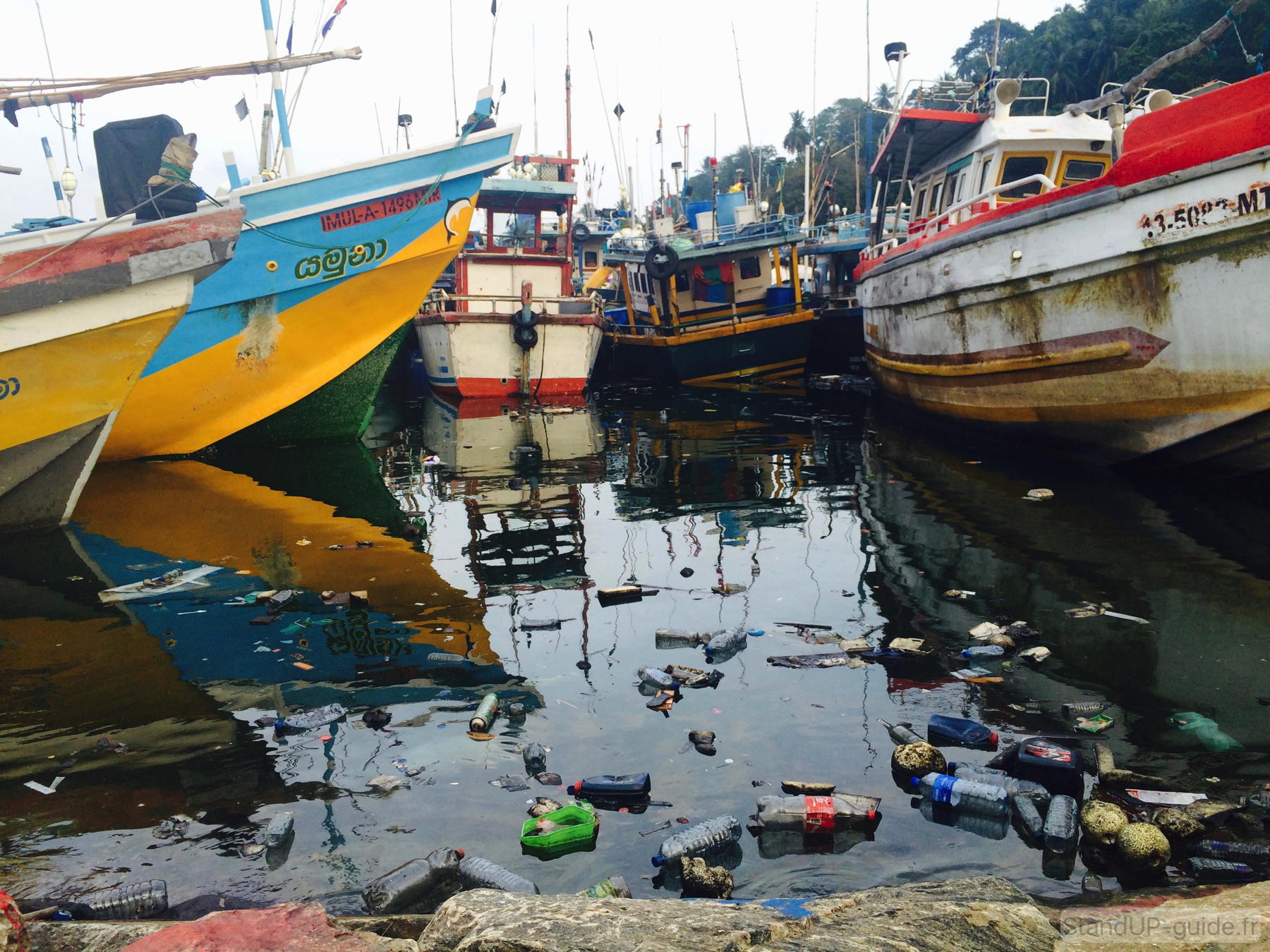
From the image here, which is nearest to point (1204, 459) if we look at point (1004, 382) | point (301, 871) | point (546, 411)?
point (1004, 382)

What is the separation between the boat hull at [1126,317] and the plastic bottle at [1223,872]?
513 centimetres

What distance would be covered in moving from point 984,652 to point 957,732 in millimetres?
948

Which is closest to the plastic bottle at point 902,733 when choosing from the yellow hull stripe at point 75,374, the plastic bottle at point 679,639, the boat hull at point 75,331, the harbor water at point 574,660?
the harbor water at point 574,660

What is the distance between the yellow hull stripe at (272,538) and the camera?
526 centimetres

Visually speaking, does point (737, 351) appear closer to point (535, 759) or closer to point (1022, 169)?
point (1022, 169)

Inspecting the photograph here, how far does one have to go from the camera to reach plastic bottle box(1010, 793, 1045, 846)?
2.84 meters

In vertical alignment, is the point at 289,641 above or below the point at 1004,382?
below

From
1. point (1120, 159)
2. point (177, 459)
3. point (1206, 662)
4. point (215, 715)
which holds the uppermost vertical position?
point (1120, 159)

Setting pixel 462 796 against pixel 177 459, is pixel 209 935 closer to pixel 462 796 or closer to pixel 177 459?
pixel 462 796

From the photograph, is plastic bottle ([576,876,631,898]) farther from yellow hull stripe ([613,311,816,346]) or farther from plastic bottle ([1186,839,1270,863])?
yellow hull stripe ([613,311,816,346])

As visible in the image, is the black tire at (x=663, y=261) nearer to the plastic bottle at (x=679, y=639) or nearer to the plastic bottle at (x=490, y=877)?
the plastic bottle at (x=679, y=639)

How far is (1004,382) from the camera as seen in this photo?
9.03m

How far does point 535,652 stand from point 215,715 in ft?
5.04

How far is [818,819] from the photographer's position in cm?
290
